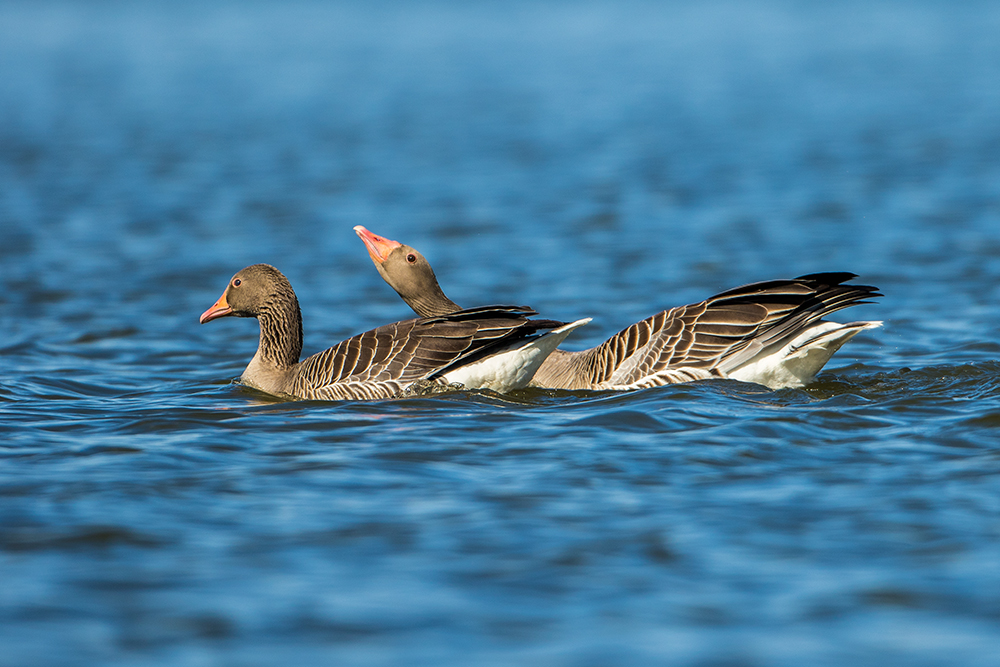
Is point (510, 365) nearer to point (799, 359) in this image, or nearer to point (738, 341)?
point (738, 341)

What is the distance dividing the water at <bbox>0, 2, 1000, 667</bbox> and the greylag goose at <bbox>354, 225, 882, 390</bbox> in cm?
21

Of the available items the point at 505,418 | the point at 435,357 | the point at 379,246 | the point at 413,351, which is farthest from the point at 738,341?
the point at 379,246

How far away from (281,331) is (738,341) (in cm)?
386

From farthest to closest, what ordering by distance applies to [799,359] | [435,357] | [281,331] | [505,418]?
[281,331], [435,357], [799,359], [505,418]

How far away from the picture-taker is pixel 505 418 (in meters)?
9.08

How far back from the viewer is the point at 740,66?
46.6 meters

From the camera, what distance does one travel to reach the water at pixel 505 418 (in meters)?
5.51

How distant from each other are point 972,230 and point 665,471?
11.7 meters

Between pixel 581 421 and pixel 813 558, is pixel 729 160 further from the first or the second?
pixel 813 558

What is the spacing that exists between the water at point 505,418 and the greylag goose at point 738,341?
0.70ft

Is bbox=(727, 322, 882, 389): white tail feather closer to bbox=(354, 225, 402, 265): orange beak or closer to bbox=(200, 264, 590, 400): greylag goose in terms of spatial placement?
Answer: bbox=(200, 264, 590, 400): greylag goose

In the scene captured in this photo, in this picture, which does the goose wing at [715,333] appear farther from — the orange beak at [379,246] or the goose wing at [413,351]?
the orange beak at [379,246]

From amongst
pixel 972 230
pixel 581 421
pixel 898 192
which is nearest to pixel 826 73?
pixel 898 192

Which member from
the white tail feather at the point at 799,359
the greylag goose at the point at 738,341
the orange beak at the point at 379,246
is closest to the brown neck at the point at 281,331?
the orange beak at the point at 379,246
